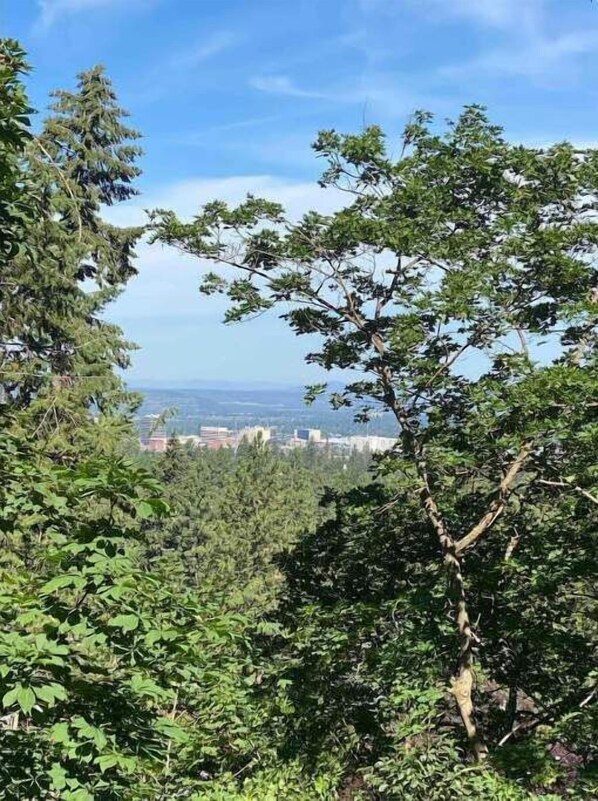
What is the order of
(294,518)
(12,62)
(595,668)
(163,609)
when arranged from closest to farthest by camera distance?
(12,62) → (163,609) → (595,668) → (294,518)

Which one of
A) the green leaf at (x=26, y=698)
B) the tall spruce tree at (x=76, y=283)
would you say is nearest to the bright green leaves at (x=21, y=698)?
the green leaf at (x=26, y=698)

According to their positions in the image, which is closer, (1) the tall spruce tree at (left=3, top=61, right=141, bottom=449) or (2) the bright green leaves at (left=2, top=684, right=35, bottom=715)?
(2) the bright green leaves at (left=2, top=684, right=35, bottom=715)

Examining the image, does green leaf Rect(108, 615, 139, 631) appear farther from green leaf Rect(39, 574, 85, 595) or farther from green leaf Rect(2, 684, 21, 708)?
green leaf Rect(2, 684, 21, 708)

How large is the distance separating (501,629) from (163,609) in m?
3.45

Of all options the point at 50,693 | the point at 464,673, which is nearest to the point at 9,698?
the point at 50,693

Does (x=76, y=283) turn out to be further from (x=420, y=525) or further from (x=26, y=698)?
(x=26, y=698)

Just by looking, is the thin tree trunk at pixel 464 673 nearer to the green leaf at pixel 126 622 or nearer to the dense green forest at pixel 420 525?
the dense green forest at pixel 420 525

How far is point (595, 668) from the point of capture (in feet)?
19.7

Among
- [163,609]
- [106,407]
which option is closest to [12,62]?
[163,609]

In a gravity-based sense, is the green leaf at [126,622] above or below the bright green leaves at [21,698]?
above

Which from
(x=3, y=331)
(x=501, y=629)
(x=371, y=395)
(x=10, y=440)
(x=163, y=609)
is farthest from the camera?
(x=3, y=331)

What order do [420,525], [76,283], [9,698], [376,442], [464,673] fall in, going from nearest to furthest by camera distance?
[9,698], [464,673], [420,525], [76,283], [376,442]

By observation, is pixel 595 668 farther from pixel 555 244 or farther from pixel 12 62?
pixel 12 62

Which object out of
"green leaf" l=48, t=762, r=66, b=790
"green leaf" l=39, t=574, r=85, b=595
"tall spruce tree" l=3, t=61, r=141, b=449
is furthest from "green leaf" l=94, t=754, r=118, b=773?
"tall spruce tree" l=3, t=61, r=141, b=449
